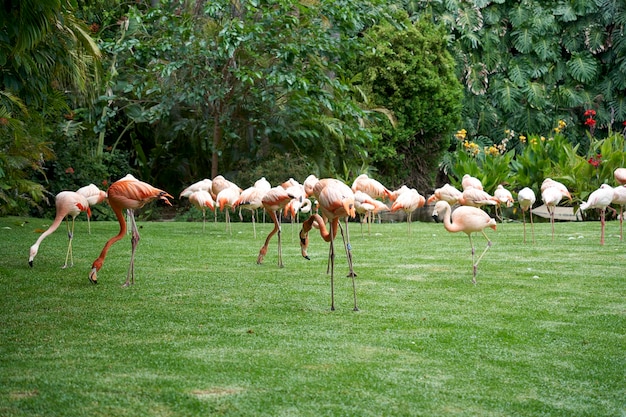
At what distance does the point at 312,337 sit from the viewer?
4664 mm

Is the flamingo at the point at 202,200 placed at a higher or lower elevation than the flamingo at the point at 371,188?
lower

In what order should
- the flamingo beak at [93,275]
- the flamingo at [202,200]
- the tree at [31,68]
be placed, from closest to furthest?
1. the tree at [31,68]
2. the flamingo beak at [93,275]
3. the flamingo at [202,200]

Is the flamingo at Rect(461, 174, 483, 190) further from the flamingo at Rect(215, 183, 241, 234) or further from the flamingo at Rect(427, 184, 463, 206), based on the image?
the flamingo at Rect(215, 183, 241, 234)

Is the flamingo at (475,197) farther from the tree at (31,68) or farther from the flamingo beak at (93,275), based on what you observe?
the flamingo beak at (93,275)

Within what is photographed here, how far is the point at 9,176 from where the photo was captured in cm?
1145

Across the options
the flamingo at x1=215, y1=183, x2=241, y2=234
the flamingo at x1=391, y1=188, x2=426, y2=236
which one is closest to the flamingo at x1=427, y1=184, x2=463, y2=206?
the flamingo at x1=391, y1=188, x2=426, y2=236

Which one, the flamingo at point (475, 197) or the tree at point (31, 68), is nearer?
the tree at point (31, 68)

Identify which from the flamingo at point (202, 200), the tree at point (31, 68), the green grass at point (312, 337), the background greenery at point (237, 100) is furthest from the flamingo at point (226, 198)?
the tree at point (31, 68)

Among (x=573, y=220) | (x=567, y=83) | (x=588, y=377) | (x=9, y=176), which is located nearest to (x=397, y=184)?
(x=573, y=220)

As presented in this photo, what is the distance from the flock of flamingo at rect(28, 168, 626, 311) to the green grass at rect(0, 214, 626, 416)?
0.34 metres

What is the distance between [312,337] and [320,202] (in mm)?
1075

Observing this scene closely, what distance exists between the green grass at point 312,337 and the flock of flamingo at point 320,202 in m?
0.34

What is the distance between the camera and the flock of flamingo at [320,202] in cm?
563

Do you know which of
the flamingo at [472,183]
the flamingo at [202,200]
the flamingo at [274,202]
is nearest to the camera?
the flamingo at [274,202]
